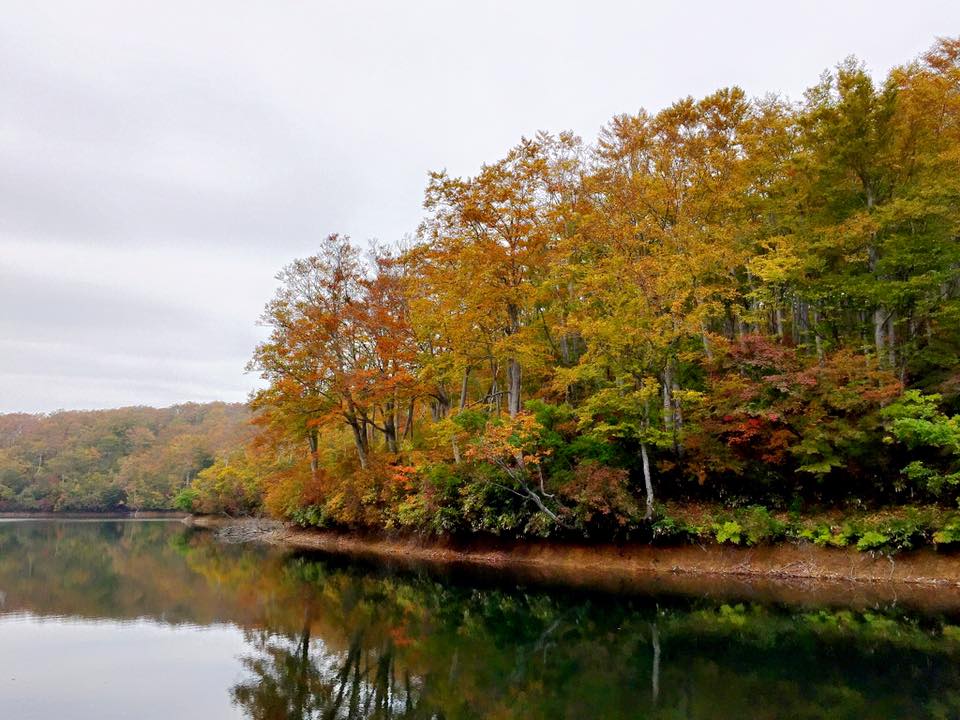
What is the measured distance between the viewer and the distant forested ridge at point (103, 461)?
2945 inches

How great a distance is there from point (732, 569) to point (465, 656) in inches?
414

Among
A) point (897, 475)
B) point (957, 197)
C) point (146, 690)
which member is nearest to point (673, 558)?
point (897, 475)

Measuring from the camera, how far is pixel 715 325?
25.7m

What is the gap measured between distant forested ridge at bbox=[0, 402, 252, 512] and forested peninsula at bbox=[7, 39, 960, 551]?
46472 millimetres

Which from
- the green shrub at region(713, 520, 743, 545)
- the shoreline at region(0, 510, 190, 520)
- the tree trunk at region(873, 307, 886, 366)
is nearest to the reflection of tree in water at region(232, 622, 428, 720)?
the green shrub at region(713, 520, 743, 545)

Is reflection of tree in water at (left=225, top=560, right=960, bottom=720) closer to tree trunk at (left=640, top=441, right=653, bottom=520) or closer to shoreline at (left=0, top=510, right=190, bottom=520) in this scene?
tree trunk at (left=640, top=441, right=653, bottom=520)

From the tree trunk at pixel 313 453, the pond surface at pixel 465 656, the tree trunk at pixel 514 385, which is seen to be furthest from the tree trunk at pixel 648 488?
the tree trunk at pixel 313 453

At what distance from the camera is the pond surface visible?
7.82 m

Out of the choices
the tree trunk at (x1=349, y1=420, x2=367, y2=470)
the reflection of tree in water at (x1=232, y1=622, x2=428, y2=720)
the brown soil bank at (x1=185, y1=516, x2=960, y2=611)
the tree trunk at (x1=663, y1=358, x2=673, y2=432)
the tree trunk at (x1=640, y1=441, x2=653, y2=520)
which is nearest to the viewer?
the reflection of tree in water at (x1=232, y1=622, x2=428, y2=720)

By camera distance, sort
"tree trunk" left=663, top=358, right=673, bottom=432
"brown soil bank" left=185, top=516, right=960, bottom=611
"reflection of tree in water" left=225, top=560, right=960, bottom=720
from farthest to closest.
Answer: "tree trunk" left=663, top=358, right=673, bottom=432 < "brown soil bank" left=185, top=516, right=960, bottom=611 < "reflection of tree in water" left=225, top=560, right=960, bottom=720

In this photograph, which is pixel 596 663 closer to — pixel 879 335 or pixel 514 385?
pixel 514 385

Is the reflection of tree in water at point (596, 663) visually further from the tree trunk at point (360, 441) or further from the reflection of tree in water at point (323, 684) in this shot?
the tree trunk at point (360, 441)

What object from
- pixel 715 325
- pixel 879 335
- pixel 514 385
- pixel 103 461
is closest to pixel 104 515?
pixel 103 461

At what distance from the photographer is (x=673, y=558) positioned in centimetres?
1886
